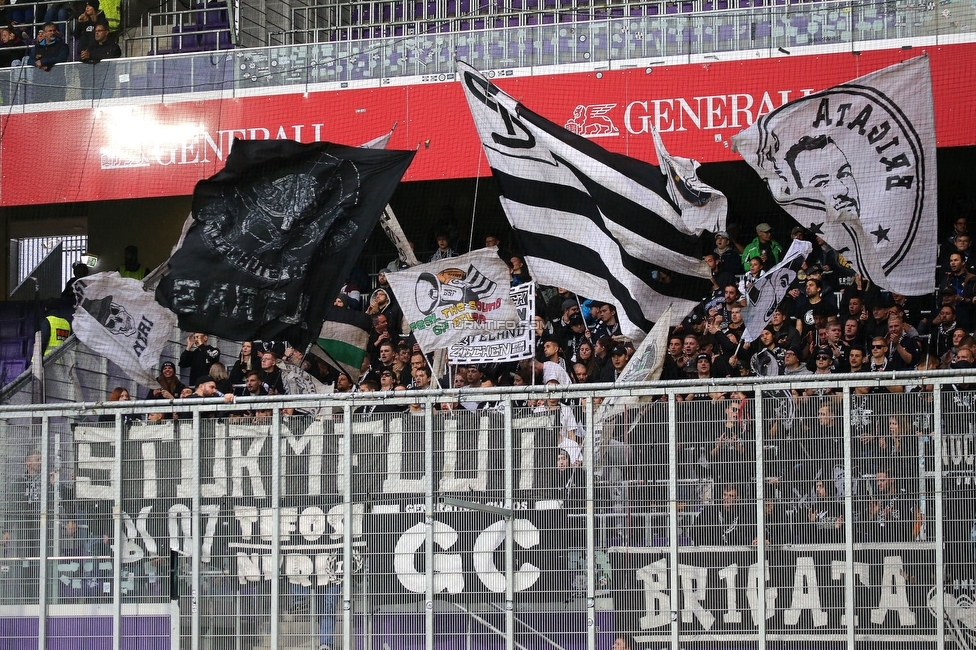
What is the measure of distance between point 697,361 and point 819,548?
373cm

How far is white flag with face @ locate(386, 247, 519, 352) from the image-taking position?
11578 millimetres

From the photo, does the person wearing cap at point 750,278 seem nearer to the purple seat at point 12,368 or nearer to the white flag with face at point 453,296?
the white flag with face at point 453,296

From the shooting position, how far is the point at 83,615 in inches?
366

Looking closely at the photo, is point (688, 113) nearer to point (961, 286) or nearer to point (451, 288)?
point (961, 286)

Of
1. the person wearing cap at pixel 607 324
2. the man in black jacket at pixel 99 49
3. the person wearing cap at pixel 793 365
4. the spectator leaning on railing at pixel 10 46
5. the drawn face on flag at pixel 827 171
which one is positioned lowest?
the person wearing cap at pixel 793 365

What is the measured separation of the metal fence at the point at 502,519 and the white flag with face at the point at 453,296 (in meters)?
2.48

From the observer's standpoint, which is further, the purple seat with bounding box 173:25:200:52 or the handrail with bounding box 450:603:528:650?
the purple seat with bounding box 173:25:200:52

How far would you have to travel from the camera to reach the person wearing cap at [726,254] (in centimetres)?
1470

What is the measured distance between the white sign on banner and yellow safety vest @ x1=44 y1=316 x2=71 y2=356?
25.5ft

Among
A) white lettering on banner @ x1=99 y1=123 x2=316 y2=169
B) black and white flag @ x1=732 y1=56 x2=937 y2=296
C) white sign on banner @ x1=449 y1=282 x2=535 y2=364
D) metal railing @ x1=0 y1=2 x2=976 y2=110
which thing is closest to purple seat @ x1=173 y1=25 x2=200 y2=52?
metal railing @ x1=0 y1=2 x2=976 y2=110

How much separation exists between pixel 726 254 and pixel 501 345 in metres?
4.41

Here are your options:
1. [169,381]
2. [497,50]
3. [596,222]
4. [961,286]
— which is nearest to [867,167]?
[596,222]

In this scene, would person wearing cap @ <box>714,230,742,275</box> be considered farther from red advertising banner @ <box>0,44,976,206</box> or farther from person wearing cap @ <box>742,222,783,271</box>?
red advertising banner @ <box>0,44,976,206</box>

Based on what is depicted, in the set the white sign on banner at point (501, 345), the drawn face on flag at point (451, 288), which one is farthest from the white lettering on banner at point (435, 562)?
the drawn face on flag at point (451, 288)
